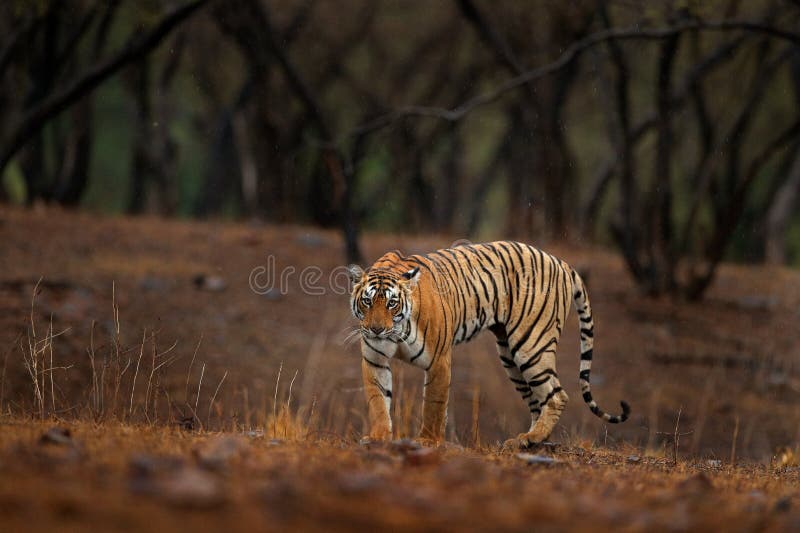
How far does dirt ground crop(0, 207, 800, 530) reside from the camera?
3414mm

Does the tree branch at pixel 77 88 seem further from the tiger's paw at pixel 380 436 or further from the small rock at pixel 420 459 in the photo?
the small rock at pixel 420 459

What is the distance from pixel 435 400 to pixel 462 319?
0.69 meters

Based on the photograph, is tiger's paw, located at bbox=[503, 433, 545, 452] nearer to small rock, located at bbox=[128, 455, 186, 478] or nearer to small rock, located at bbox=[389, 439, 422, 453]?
small rock, located at bbox=[389, 439, 422, 453]

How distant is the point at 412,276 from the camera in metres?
6.54

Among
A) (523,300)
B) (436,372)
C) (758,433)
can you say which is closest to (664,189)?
(758,433)

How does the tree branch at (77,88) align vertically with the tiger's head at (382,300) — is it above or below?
above

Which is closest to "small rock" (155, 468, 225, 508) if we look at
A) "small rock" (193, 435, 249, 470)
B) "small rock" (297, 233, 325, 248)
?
"small rock" (193, 435, 249, 470)

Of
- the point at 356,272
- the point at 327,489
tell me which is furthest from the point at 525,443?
the point at 327,489

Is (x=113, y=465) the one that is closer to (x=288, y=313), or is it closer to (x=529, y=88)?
(x=288, y=313)

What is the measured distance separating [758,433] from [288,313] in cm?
576

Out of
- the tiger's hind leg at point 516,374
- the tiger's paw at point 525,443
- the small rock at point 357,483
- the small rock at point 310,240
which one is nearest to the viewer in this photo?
the small rock at point 357,483

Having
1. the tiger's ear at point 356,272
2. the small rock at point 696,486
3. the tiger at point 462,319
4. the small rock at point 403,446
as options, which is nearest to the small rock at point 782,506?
the small rock at point 696,486

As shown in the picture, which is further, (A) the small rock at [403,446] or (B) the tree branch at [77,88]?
(B) the tree branch at [77,88]

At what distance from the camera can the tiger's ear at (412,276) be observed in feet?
21.3
